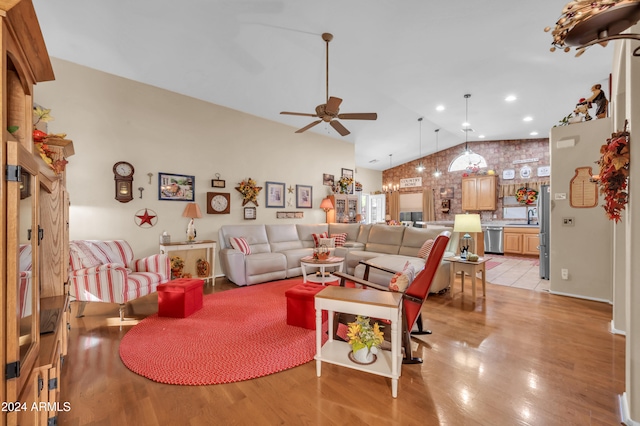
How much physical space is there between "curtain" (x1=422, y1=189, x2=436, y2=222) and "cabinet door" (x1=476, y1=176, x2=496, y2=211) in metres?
1.46

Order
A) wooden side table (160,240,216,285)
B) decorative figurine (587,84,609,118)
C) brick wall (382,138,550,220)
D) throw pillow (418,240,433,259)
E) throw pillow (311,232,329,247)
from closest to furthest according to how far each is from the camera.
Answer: decorative figurine (587,84,609,118) < throw pillow (418,240,433,259) < wooden side table (160,240,216,285) < throw pillow (311,232,329,247) < brick wall (382,138,550,220)

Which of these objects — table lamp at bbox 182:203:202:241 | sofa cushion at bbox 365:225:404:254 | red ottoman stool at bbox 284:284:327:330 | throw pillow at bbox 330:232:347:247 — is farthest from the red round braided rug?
throw pillow at bbox 330:232:347:247

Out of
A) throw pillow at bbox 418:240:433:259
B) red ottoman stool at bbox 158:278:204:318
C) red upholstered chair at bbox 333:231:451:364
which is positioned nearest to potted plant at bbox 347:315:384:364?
red upholstered chair at bbox 333:231:451:364

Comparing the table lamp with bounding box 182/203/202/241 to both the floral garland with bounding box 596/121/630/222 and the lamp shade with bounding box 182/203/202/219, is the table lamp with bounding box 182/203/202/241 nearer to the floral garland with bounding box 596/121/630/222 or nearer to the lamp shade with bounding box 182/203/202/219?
the lamp shade with bounding box 182/203/202/219

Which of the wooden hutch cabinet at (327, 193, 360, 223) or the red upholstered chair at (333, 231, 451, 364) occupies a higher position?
the wooden hutch cabinet at (327, 193, 360, 223)

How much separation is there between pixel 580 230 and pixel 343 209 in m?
4.61

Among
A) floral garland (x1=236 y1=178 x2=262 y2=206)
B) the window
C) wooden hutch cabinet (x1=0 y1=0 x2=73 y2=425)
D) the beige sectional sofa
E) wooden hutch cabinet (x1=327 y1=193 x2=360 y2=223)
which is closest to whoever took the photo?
wooden hutch cabinet (x1=0 y1=0 x2=73 y2=425)

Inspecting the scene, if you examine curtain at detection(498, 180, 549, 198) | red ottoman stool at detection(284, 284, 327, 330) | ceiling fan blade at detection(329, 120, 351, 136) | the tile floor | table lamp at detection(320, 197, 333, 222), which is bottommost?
the tile floor

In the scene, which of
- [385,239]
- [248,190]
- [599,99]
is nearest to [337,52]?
[248,190]

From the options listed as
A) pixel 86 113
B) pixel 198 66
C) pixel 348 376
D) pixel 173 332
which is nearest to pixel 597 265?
pixel 348 376

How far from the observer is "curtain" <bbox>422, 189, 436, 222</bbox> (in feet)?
31.2

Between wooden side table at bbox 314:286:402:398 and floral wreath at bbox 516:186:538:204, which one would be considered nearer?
wooden side table at bbox 314:286:402:398

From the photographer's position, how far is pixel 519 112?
5.70m

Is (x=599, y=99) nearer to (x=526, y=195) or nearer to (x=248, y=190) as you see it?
(x=526, y=195)
